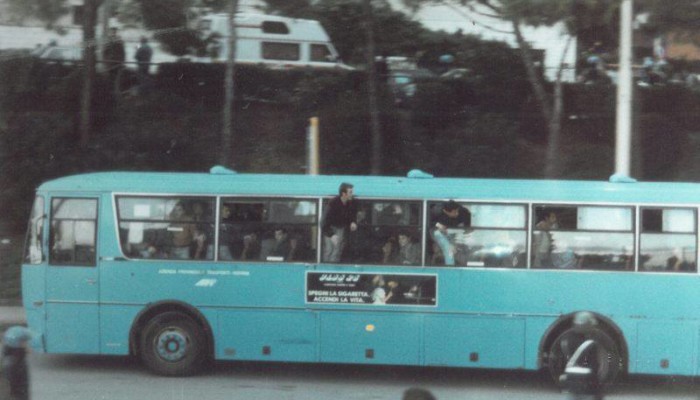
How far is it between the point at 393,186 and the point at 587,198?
7.92 ft

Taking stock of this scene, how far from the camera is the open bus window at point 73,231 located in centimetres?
1304

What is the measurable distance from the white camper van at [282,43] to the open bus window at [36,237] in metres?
10.8

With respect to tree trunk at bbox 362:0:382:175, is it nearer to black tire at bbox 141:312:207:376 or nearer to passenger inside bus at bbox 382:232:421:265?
passenger inside bus at bbox 382:232:421:265

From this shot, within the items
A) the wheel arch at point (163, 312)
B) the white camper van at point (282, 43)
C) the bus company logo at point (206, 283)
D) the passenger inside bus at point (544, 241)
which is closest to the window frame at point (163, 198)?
the bus company logo at point (206, 283)

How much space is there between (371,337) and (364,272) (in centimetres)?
82

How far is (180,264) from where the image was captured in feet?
42.4

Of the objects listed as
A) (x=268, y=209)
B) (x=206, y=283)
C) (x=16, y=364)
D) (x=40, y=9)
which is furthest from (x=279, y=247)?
(x=40, y=9)

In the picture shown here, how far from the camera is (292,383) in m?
13.0

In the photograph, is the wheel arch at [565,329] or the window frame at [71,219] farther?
the window frame at [71,219]

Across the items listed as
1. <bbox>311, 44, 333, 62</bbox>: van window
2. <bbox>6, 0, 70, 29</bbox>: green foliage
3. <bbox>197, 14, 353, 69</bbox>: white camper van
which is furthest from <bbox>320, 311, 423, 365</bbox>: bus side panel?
<bbox>311, 44, 333, 62</bbox>: van window

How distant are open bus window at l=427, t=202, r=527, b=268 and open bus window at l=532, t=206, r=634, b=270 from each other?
20cm

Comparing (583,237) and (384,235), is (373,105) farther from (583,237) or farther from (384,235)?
(583,237)

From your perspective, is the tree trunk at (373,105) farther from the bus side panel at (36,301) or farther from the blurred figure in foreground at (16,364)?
the blurred figure in foreground at (16,364)

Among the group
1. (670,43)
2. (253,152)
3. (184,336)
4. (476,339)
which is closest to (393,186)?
(476,339)
